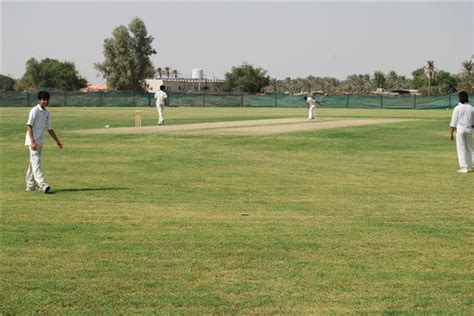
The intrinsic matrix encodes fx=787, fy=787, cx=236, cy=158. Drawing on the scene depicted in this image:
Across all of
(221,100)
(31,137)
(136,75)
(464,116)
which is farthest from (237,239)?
(136,75)

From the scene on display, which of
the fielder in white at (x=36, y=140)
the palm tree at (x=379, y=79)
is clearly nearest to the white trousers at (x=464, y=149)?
the fielder in white at (x=36, y=140)

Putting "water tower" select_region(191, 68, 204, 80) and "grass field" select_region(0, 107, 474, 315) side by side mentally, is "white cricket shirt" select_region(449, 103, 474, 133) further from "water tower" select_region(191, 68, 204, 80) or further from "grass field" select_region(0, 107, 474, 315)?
"water tower" select_region(191, 68, 204, 80)

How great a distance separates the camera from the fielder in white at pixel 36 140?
13.6 metres

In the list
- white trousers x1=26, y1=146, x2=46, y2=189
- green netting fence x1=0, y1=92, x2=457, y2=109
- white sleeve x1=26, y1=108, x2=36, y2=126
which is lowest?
green netting fence x1=0, y1=92, x2=457, y2=109

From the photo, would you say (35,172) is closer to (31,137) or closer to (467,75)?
(31,137)

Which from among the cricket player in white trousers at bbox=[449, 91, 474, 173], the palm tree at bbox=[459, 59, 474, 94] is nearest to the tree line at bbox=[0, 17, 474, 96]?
the palm tree at bbox=[459, 59, 474, 94]

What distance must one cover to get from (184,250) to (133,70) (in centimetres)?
12551

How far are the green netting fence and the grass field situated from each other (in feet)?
205

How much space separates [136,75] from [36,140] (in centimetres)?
12023

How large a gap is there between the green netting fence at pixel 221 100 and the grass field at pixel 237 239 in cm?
6258

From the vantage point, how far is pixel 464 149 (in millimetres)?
18078

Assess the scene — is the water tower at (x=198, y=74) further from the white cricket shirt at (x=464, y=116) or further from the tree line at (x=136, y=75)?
the white cricket shirt at (x=464, y=116)

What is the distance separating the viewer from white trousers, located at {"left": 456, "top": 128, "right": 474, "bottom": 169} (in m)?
18.1

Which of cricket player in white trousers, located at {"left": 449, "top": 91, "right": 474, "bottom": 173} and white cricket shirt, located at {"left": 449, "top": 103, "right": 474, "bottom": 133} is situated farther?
→ white cricket shirt, located at {"left": 449, "top": 103, "right": 474, "bottom": 133}
